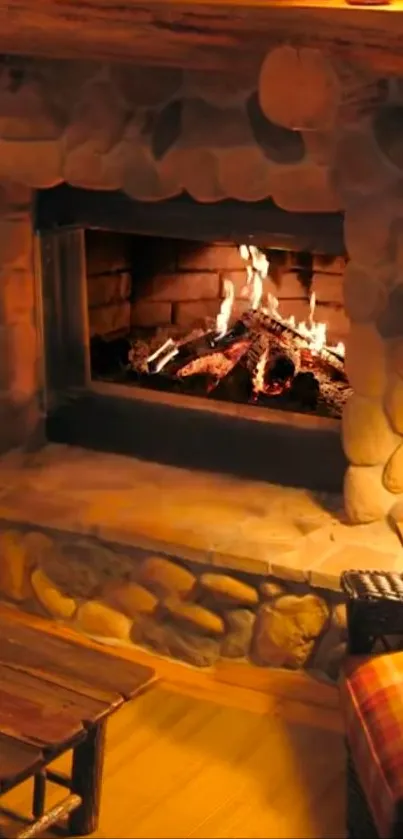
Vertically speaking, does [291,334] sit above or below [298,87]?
below

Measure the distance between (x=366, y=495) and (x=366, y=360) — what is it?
330 mm

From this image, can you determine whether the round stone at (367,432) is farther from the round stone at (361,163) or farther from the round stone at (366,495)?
the round stone at (361,163)

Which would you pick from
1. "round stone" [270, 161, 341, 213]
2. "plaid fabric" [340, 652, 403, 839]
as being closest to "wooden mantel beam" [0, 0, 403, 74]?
"round stone" [270, 161, 341, 213]

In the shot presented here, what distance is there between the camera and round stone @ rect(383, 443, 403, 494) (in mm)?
2977

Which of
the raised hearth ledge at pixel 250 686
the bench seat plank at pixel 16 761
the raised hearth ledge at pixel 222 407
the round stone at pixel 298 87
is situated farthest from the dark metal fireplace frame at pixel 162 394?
the bench seat plank at pixel 16 761

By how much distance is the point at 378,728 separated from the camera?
2111 mm

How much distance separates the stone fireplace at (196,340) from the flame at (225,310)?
10mm

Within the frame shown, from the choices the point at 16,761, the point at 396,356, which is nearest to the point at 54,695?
the point at 16,761

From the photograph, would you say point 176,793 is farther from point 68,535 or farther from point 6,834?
point 68,535

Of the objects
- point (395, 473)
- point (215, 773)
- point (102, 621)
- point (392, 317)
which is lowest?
point (215, 773)

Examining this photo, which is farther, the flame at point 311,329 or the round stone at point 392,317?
the flame at point 311,329

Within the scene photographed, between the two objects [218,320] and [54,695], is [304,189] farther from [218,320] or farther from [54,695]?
[54,695]

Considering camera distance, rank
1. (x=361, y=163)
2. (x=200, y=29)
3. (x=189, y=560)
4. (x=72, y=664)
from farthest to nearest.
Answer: (x=189, y=560) → (x=361, y=163) → (x=200, y=29) → (x=72, y=664)

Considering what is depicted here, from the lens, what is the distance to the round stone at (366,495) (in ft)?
9.89
